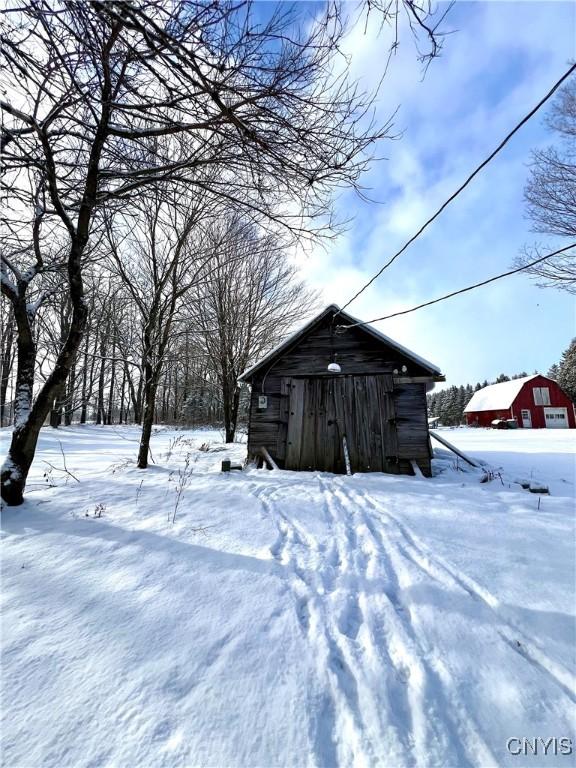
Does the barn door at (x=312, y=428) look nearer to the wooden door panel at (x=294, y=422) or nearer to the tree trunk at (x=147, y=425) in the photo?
the wooden door panel at (x=294, y=422)

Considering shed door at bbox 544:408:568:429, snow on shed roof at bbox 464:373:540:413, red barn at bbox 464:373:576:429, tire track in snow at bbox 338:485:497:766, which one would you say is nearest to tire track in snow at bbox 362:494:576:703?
tire track in snow at bbox 338:485:497:766

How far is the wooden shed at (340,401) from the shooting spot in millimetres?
7867

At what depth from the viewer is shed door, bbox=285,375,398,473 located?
7.93 metres

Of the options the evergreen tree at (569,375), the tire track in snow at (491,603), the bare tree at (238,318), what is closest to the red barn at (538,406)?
the evergreen tree at (569,375)

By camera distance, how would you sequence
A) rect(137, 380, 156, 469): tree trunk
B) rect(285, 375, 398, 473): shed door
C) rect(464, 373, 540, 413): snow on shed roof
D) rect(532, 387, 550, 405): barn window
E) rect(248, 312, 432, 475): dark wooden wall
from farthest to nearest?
rect(464, 373, 540, 413): snow on shed roof, rect(532, 387, 550, 405): barn window, rect(285, 375, 398, 473): shed door, rect(248, 312, 432, 475): dark wooden wall, rect(137, 380, 156, 469): tree trunk

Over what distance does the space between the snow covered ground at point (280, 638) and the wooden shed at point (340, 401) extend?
3.56 meters

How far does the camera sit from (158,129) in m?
3.30

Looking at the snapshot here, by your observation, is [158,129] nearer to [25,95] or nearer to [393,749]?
[25,95]

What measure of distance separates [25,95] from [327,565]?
5495mm

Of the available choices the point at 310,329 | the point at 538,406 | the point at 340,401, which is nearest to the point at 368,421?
the point at 340,401

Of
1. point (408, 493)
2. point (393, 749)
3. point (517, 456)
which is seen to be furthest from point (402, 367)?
point (393, 749)

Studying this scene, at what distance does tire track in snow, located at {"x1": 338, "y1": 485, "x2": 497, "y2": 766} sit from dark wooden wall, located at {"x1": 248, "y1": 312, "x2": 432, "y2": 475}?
5.33 meters

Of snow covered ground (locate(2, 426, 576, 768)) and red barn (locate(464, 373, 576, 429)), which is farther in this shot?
red barn (locate(464, 373, 576, 429))

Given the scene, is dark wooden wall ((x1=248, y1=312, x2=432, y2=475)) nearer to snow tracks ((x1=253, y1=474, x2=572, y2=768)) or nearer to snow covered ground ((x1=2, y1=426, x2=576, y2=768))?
snow covered ground ((x1=2, y1=426, x2=576, y2=768))
